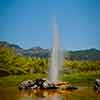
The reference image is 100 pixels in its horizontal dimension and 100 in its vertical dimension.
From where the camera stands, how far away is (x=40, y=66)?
5004 millimetres

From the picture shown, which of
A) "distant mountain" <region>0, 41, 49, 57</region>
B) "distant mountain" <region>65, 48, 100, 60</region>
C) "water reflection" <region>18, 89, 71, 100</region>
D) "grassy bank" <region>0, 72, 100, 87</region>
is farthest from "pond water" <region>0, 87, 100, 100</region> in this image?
"distant mountain" <region>0, 41, 49, 57</region>

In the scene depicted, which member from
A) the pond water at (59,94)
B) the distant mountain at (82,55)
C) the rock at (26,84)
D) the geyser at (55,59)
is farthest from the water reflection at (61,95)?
the distant mountain at (82,55)

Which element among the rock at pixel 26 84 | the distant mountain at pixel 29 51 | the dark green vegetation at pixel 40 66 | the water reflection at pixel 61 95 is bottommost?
the water reflection at pixel 61 95

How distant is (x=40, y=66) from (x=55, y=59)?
257 millimetres

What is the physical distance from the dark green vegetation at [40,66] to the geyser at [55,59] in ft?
0.26

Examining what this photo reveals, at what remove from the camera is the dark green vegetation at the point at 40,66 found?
494cm

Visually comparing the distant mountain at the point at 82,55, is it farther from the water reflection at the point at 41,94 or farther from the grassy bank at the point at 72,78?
the water reflection at the point at 41,94

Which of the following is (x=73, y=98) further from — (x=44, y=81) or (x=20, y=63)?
(x=20, y=63)

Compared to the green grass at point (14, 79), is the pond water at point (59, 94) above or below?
below

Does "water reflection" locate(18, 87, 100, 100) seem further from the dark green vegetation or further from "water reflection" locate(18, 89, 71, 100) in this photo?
the dark green vegetation

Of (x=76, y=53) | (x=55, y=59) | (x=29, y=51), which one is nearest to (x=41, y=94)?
(x=55, y=59)

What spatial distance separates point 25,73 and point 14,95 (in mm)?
383

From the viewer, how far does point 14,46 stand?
5.09 meters

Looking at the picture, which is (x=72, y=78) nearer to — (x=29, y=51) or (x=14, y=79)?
(x=29, y=51)
